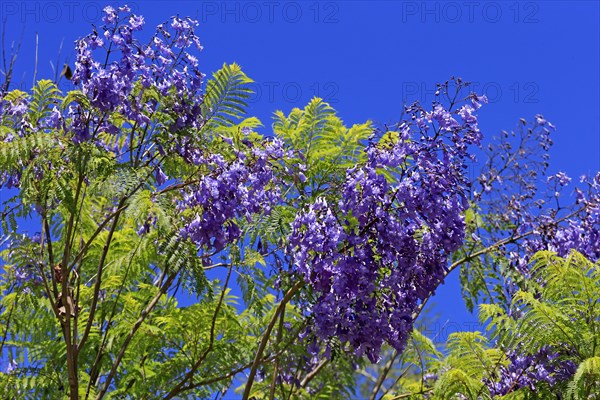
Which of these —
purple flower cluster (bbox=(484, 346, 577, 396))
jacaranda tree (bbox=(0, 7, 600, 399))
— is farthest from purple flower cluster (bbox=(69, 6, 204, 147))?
purple flower cluster (bbox=(484, 346, 577, 396))

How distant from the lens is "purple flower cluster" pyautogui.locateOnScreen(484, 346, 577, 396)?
5922mm

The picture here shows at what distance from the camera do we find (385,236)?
5.25m

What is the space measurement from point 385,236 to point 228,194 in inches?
37.2

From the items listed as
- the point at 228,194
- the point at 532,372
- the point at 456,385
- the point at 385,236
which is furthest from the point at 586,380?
the point at 228,194

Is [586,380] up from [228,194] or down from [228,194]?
down

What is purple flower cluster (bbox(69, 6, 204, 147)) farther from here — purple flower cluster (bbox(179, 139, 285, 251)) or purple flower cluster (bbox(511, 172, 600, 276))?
purple flower cluster (bbox(511, 172, 600, 276))

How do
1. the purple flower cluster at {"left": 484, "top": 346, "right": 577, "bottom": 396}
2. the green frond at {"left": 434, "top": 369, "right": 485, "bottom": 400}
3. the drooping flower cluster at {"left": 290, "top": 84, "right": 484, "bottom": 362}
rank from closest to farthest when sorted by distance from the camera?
the drooping flower cluster at {"left": 290, "top": 84, "right": 484, "bottom": 362} → the green frond at {"left": 434, "top": 369, "right": 485, "bottom": 400} → the purple flower cluster at {"left": 484, "top": 346, "right": 577, "bottom": 396}

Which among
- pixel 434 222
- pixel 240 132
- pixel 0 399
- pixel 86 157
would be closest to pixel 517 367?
pixel 434 222

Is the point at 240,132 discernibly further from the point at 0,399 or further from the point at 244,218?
the point at 0,399

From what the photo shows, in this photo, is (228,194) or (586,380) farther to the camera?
(586,380)

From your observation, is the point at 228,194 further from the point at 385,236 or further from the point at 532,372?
the point at 532,372

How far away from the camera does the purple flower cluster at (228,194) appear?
523 centimetres

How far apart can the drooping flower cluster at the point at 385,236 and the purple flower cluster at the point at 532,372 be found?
1.06 metres

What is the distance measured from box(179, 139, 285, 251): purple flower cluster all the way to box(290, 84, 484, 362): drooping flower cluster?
1.17 feet
